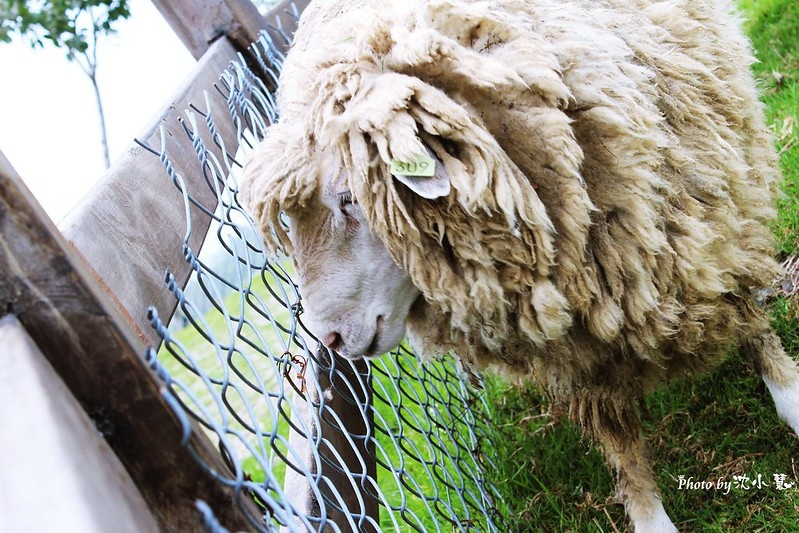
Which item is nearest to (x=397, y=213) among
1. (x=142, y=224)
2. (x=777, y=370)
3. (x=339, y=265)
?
(x=339, y=265)

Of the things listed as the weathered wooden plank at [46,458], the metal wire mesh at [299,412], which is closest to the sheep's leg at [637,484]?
the metal wire mesh at [299,412]

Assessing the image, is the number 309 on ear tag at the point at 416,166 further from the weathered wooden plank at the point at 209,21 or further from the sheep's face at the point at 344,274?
the weathered wooden plank at the point at 209,21

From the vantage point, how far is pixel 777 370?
2.29m

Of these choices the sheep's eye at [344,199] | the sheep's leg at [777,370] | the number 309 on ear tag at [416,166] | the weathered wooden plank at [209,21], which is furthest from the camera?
the weathered wooden plank at [209,21]

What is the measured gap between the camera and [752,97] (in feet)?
7.19

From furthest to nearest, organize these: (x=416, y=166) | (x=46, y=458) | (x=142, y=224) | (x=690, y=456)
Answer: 1. (x=690, y=456)
2. (x=416, y=166)
3. (x=142, y=224)
4. (x=46, y=458)

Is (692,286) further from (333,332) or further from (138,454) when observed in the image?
(138,454)

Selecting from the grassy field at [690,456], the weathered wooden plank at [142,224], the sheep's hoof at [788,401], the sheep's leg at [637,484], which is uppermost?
the weathered wooden plank at [142,224]

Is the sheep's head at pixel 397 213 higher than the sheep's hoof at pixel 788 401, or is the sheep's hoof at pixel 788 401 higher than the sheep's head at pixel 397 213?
the sheep's head at pixel 397 213

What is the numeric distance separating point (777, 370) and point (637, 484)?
1.92 ft

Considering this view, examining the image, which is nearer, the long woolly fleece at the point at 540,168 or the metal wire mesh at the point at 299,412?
the metal wire mesh at the point at 299,412

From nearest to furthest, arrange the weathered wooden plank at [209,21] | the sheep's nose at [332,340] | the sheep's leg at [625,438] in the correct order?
the sheep's nose at [332,340], the sheep's leg at [625,438], the weathered wooden plank at [209,21]

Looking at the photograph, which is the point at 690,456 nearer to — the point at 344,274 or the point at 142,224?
the point at 344,274

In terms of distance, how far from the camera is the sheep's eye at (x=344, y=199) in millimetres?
1791
